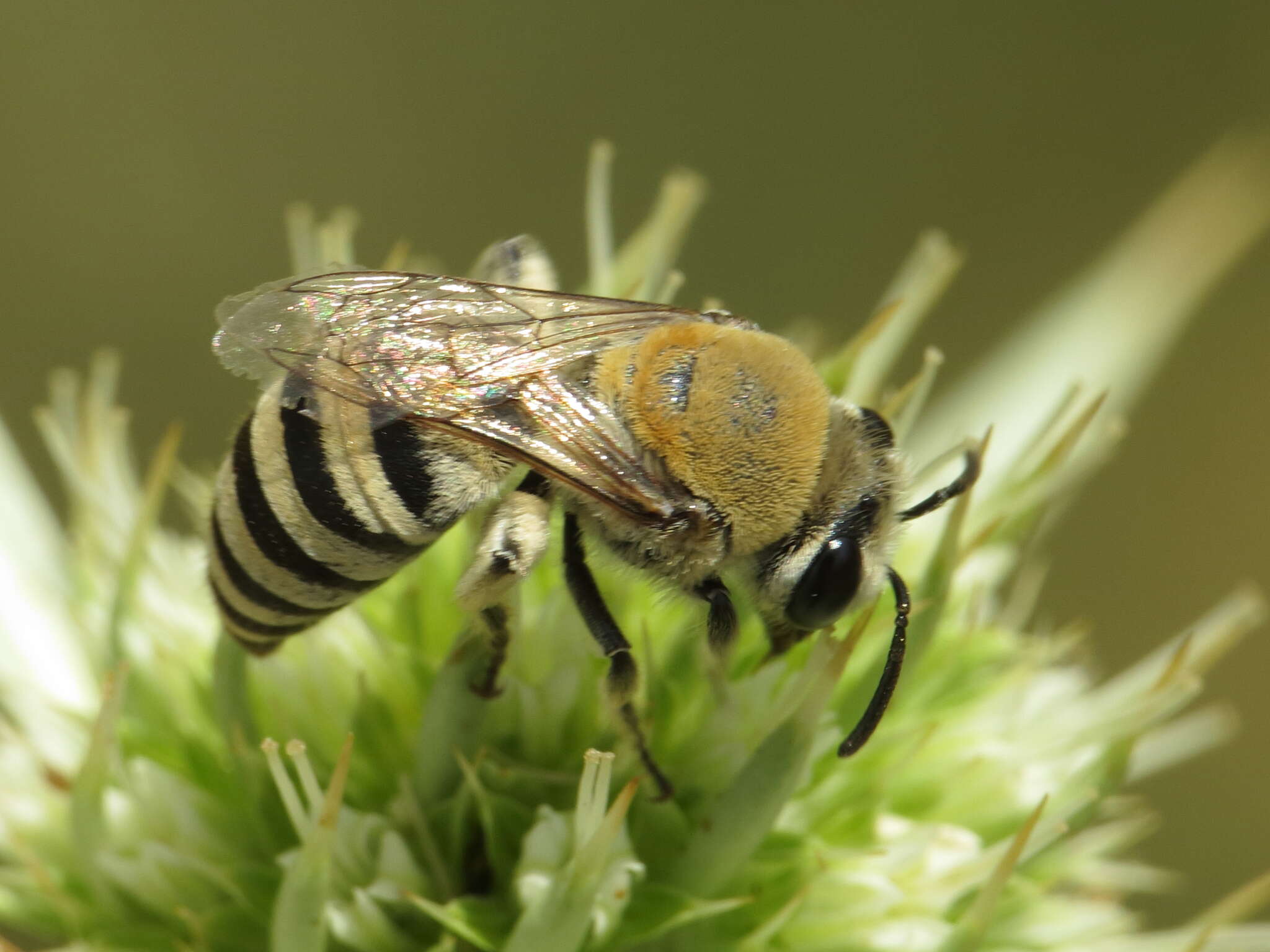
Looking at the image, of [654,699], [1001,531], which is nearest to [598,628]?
[654,699]

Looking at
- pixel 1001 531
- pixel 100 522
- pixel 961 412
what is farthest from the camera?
pixel 961 412

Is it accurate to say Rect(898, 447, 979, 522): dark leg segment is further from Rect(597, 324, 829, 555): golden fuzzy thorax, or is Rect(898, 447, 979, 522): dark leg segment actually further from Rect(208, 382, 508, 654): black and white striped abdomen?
Rect(208, 382, 508, 654): black and white striped abdomen

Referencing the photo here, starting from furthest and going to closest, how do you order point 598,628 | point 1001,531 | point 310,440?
point 1001,531 < point 598,628 < point 310,440

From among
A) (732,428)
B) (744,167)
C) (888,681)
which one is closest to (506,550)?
(732,428)

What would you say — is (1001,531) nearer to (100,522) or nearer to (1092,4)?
(100,522)

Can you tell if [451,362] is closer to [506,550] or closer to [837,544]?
[506,550]

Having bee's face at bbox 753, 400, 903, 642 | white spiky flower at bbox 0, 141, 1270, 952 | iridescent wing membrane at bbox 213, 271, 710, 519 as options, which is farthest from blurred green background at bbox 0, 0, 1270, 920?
bee's face at bbox 753, 400, 903, 642

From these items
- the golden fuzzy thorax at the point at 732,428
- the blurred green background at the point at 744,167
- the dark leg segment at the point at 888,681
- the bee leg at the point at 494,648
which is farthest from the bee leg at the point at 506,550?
the blurred green background at the point at 744,167

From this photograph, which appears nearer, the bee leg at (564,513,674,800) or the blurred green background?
the bee leg at (564,513,674,800)
